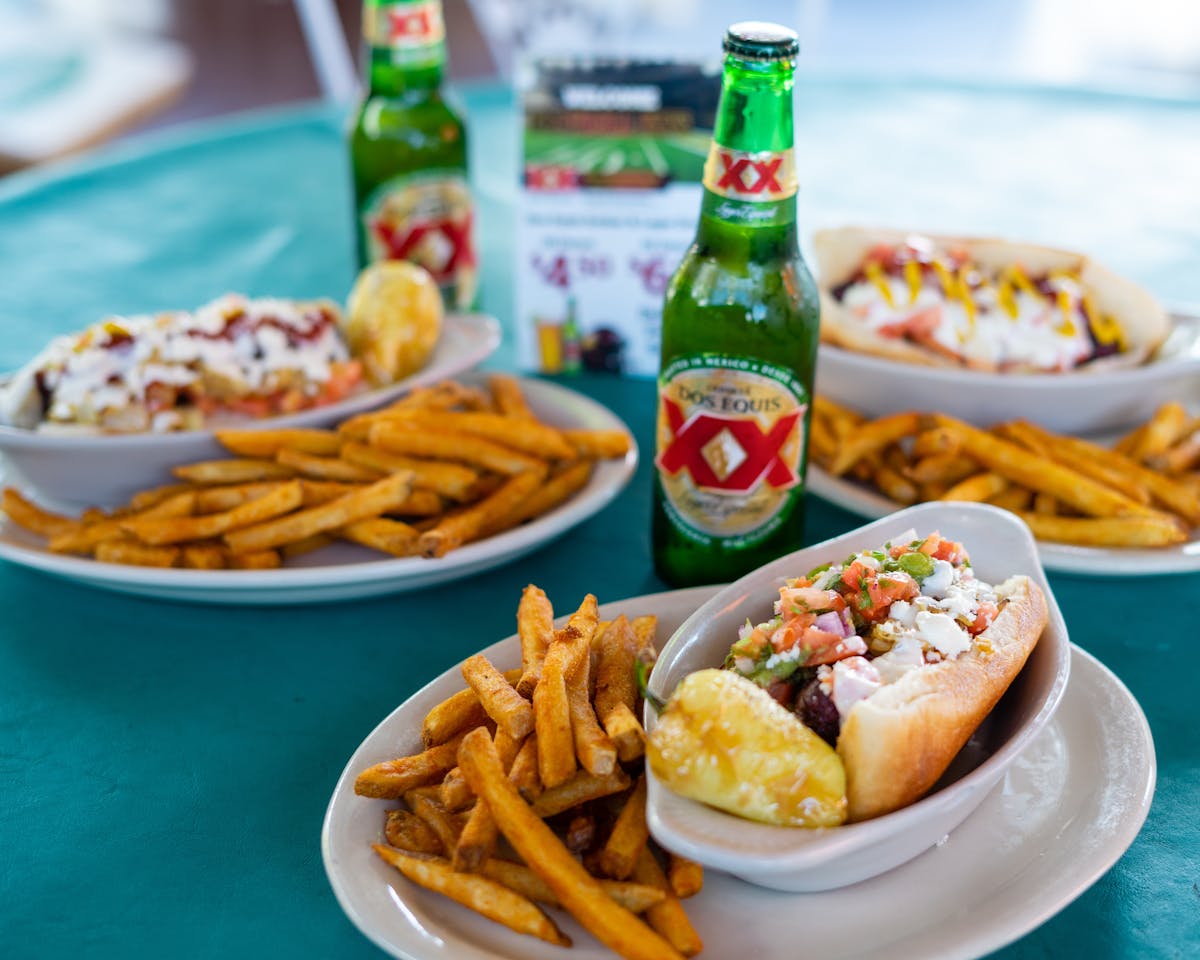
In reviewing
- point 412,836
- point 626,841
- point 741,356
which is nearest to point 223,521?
point 412,836

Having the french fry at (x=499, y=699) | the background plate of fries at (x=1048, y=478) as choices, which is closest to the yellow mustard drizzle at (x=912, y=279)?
the background plate of fries at (x=1048, y=478)

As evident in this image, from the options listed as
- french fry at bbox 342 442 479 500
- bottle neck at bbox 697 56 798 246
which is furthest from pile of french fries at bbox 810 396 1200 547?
french fry at bbox 342 442 479 500

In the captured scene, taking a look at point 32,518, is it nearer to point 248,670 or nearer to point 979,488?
point 248,670

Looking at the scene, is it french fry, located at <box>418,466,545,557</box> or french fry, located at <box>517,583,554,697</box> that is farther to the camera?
french fry, located at <box>418,466,545,557</box>

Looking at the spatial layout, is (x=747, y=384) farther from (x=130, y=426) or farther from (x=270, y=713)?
(x=130, y=426)

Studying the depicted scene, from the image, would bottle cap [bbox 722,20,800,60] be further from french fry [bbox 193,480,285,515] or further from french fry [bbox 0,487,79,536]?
french fry [bbox 0,487,79,536]

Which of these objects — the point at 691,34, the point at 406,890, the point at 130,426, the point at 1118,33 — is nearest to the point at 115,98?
the point at 691,34
